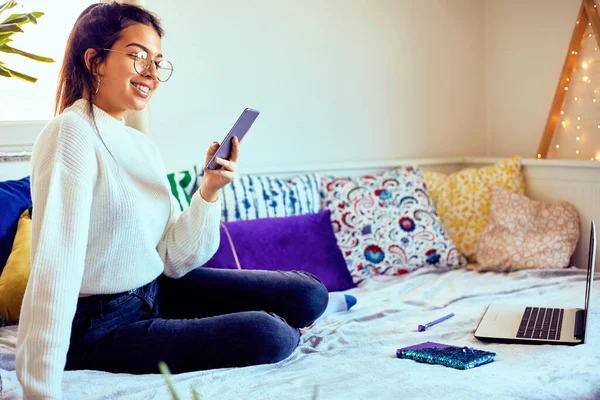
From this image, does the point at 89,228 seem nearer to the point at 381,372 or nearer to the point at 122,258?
the point at 122,258

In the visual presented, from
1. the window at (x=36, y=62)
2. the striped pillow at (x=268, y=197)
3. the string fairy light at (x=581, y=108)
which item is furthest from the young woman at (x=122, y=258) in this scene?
the string fairy light at (x=581, y=108)

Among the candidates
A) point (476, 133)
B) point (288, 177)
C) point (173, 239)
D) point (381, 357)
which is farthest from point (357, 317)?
point (476, 133)

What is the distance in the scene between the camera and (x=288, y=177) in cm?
297

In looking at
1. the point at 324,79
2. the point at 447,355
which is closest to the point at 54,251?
the point at 447,355

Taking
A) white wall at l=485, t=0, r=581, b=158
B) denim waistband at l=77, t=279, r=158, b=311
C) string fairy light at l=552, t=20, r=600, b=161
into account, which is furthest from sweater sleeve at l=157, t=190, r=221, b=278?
white wall at l=485, t=0, r=581, b=158

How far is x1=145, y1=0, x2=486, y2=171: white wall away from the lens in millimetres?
2789

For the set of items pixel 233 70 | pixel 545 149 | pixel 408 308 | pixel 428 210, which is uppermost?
pixel 233 70

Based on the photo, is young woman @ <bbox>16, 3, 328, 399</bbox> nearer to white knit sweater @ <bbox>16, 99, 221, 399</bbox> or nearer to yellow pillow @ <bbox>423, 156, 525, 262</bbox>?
white knit sweater @ <bbox>16, 99, 221, 399</bbox>

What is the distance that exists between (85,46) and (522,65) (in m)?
2.21

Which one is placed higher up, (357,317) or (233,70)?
(233,70)

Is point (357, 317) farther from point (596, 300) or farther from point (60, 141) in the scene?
point (60, 141)

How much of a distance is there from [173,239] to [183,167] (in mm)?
987

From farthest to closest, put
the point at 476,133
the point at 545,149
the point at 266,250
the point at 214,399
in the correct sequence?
1. the point at 476,133
2. the point at 545,149
3. the point at 266,250
4. the point at 214,399

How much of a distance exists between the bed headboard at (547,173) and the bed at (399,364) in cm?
32
